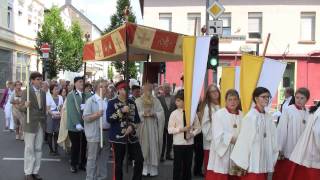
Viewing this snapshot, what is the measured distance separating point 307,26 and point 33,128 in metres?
25.4

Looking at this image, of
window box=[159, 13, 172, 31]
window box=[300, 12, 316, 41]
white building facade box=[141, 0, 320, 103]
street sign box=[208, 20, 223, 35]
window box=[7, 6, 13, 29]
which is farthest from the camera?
window box=[7, 6, 13, 29]

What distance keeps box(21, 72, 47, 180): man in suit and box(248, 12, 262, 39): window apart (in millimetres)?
23670

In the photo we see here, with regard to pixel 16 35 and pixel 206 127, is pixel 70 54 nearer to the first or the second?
pixel 16 35

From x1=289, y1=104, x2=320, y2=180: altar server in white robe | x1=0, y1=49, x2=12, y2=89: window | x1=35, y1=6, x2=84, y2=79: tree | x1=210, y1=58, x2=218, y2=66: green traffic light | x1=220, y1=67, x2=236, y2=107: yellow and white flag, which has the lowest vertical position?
x1=289, y1=104, x2=320, y2=180: altar server in white robe

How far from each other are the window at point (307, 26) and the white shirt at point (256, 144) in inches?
1022

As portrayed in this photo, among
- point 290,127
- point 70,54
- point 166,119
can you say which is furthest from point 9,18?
point 290,127

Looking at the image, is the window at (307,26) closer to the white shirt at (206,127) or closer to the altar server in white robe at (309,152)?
the white shirt at (206,127)

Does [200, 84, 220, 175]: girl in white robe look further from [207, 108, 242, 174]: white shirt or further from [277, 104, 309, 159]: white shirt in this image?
[207, 108, 242, 174]: white shirt

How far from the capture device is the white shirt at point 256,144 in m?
6.14

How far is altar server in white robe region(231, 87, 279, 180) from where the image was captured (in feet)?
20.2

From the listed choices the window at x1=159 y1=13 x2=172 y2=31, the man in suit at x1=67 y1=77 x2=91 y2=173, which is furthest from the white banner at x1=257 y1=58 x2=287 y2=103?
the window at x1=159 y1=13 x2=172 y2=31

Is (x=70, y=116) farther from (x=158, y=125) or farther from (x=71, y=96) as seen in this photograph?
(x=158, y=125)

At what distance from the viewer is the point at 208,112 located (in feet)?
28.2

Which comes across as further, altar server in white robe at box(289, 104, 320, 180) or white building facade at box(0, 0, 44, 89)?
white building facade at box(0, 0, 44, 89)
